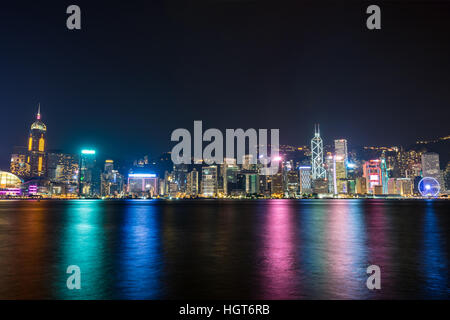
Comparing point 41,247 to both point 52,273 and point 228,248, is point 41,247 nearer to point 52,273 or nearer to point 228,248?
point 52,273

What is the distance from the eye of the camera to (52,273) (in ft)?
57.7

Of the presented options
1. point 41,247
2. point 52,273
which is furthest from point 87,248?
point 52,273

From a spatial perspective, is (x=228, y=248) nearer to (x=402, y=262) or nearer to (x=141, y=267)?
(x=141, y=267)

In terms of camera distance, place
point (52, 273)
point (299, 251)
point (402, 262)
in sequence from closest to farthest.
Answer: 1. point (52, 273)
2. point (402, 262)
3. point (299, 251)
